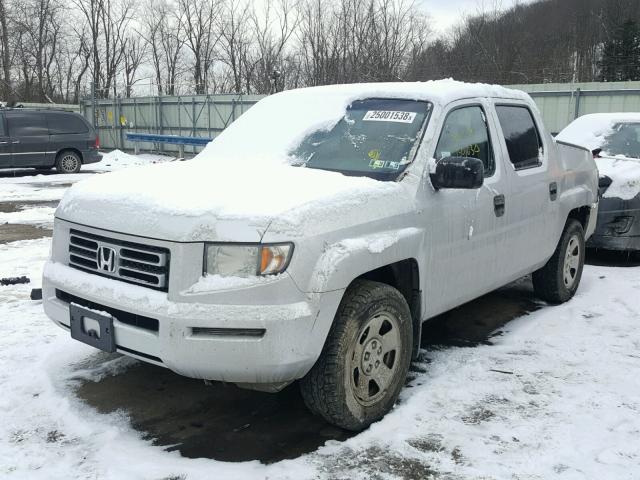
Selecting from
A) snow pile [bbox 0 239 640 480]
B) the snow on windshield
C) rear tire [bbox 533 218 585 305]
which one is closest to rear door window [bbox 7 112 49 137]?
snow pile [bbox 0 239 640 480]

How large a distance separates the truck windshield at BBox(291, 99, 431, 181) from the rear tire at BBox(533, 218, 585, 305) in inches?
89.8

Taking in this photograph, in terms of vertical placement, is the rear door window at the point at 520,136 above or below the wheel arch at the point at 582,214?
above

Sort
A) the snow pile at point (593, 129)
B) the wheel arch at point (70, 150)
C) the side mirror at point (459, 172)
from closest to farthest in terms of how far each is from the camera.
Result: the side mirror at point (459, 172) < the snow pile at point (593, 129) < the wheel arch at point (70, 150)

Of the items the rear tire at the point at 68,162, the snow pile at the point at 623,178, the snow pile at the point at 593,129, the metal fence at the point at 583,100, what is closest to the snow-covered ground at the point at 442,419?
the snow pile at the point at 623,178

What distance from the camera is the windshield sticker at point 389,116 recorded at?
3977mm

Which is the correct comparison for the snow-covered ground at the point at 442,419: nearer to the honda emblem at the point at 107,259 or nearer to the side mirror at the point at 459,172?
the honda emblem at the point at 107,259

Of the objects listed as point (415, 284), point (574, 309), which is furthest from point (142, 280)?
point (574, 309)

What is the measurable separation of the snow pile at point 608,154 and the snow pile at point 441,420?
102 inches

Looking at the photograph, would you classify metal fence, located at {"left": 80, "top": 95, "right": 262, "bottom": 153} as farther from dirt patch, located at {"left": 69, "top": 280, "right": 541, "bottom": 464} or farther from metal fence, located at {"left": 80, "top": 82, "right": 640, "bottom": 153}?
dirt patch, located at {"left": 69, "top": 280, "right": 541, "bottom": 464}

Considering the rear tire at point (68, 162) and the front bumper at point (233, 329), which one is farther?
the rear tire at point (68, 162)

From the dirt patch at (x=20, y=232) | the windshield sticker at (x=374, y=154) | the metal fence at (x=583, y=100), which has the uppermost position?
the metal fence at (x=583, y=100)

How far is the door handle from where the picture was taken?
14.2 feet

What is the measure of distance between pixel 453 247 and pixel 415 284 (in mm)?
433

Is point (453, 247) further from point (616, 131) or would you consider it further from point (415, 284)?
point (616, 131)
